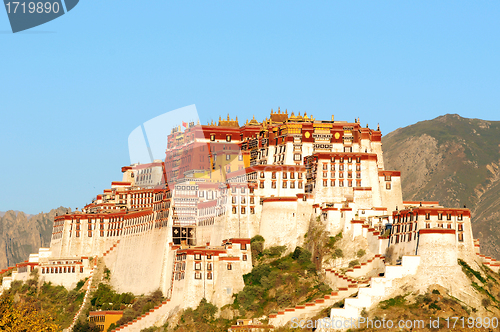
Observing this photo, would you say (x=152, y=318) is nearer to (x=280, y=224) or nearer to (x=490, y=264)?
(x=280, y=224)

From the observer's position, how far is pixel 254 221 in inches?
5389

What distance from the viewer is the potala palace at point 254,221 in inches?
4390

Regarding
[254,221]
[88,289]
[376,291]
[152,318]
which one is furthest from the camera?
[88,289]

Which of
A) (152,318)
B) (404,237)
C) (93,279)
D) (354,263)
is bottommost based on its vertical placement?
(152,318)

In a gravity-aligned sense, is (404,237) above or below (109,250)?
above

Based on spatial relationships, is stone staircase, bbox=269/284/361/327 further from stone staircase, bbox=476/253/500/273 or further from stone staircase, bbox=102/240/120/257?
stone staircase, bbox=102/240/120/257

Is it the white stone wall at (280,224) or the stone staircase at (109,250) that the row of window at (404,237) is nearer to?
the white stone wall at (280,224)

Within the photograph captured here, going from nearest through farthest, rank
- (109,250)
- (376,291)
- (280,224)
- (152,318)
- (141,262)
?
(376,291) < (152,318) < (280,224) < (141,262) < (109,250)

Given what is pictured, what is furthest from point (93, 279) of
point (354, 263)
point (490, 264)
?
point (490, 264)

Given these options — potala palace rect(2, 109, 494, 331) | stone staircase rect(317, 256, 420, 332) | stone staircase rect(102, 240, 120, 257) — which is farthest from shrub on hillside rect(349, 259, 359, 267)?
stone staircase rect(102, 240, 120, 257)

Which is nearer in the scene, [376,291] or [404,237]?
[376,291]

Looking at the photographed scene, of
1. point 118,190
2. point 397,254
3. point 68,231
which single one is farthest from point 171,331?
point 118,190

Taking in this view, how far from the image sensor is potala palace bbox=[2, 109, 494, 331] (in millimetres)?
111500

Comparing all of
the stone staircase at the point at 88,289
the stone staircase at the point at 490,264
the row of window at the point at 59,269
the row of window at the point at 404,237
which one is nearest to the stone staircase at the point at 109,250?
the stone staircase at the point at 88,289
